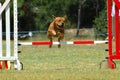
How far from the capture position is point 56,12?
46.4 meters

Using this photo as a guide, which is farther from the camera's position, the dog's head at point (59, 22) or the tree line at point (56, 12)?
the tree line at point (56, 12)

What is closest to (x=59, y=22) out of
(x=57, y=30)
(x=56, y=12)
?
(x=57, y=30)

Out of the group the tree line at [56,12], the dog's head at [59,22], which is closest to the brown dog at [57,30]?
the dog's head at [59,22]

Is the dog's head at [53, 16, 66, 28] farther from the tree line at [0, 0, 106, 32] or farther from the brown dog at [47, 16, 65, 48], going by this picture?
the tree line at [0, 0, 106, 32]

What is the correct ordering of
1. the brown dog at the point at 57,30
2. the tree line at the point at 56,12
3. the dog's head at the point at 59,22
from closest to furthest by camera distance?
1. the brown dog at the point at 57,30
2. the dog's head at the point at 59,22
3. the tree line at the point at 56,12

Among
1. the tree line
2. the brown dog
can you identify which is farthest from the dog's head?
the tree line

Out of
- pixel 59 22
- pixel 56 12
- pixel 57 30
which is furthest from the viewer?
pixel 56 12

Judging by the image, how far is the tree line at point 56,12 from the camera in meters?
45.5

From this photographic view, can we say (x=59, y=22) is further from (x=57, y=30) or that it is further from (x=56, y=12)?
(x=56, y=12)

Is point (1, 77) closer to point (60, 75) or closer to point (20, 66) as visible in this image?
point (60, 75)

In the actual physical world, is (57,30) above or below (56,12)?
below

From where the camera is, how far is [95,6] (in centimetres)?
5000

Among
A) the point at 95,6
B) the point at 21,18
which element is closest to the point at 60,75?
the point at 21,18

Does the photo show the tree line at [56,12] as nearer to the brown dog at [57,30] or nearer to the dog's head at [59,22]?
the dog's head at [59,22]
